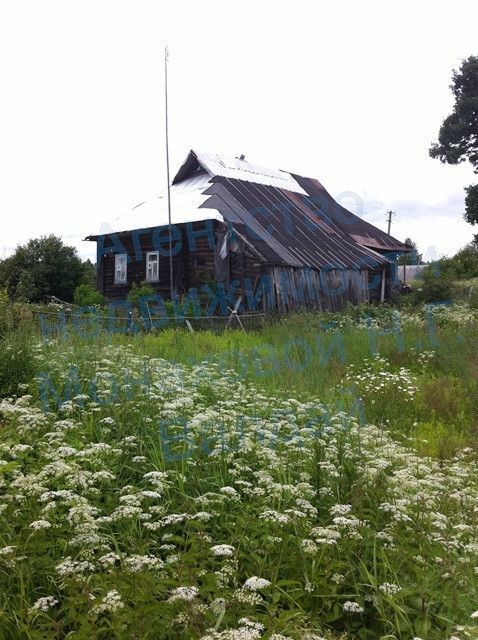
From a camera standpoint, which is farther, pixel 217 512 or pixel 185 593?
pixel 217 512

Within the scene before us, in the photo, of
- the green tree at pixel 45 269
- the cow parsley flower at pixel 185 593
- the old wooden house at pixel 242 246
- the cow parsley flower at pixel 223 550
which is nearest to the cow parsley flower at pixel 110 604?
the cow parsley flower at pixel 185 593

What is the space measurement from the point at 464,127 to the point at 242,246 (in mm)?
17782

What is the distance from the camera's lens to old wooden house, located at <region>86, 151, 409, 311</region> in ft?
68.5

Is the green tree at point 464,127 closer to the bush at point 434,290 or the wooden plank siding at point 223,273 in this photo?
the bush at point 434,290

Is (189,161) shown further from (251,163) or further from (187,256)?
(187,256)

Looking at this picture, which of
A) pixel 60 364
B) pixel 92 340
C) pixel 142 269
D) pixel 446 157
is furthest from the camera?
pixel 446 157

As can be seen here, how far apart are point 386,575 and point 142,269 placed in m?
21.2

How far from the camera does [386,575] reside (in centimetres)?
360

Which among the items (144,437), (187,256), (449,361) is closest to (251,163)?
(187,256)

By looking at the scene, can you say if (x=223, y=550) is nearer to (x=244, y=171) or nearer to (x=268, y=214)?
(x=268, y=214)

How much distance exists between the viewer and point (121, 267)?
24906 millimetres

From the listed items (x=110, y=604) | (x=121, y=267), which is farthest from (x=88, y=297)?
(x=110, y=604)

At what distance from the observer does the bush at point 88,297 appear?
23781mm

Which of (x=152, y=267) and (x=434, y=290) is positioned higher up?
(x=152, y=267)
